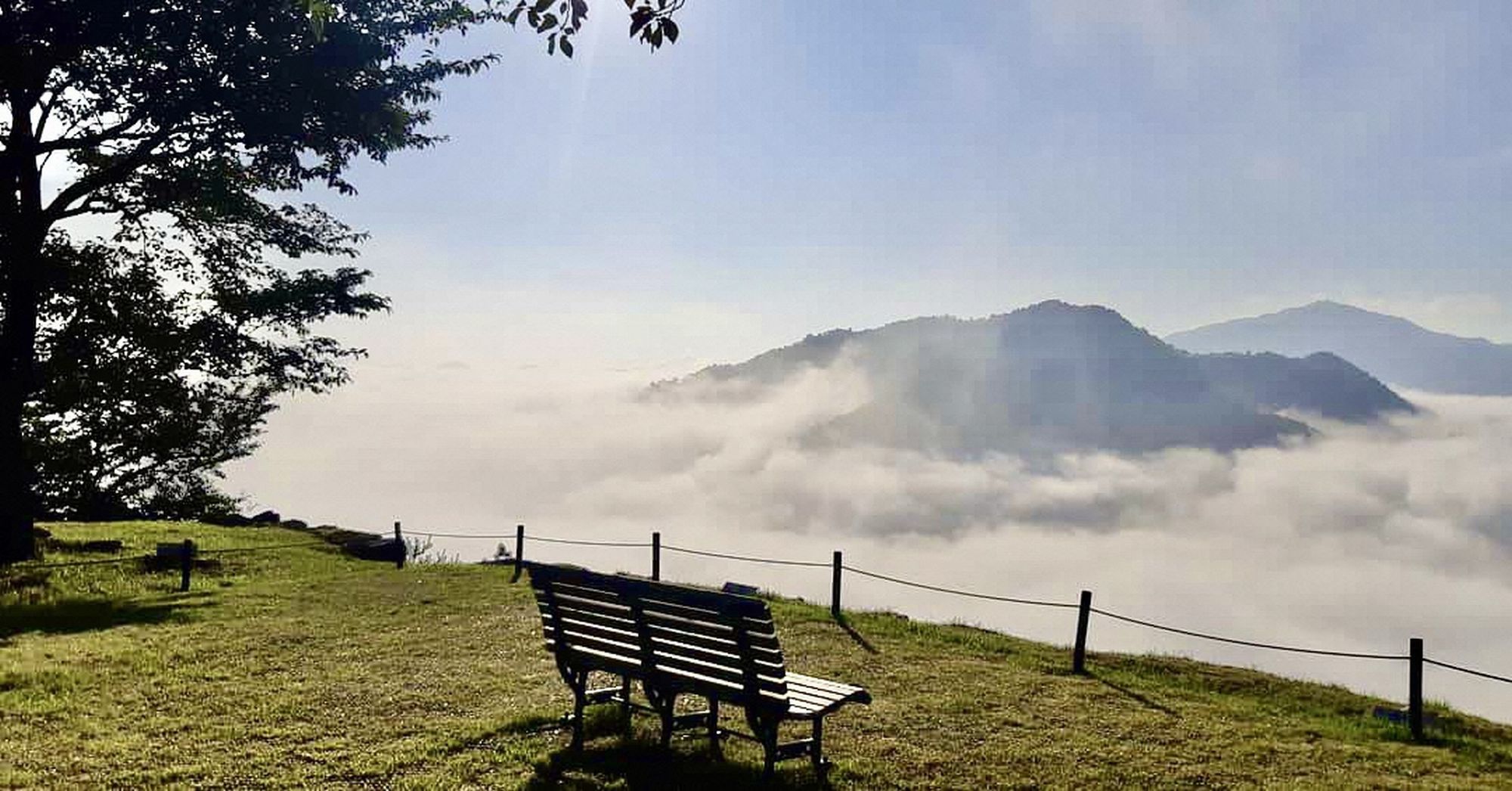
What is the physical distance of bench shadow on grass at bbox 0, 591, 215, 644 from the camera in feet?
45.7

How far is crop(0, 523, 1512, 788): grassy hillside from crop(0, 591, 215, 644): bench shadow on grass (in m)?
0.07

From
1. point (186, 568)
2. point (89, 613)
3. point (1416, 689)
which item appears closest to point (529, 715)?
point (1416, 689)

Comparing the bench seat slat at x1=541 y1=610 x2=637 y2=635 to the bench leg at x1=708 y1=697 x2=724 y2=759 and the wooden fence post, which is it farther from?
the wooden fence post

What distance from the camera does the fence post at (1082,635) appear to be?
12.3 m

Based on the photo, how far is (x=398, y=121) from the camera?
20.5 metres

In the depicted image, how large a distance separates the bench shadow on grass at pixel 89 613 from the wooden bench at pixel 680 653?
10162mm

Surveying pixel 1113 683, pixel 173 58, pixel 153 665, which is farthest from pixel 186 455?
pixel 1113 683

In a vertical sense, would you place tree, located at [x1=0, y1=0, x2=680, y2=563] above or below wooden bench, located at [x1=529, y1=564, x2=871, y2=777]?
above

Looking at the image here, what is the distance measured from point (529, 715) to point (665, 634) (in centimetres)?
241

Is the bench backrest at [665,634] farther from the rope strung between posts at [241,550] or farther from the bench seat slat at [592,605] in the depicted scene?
the rope strung between posts at [241,550]

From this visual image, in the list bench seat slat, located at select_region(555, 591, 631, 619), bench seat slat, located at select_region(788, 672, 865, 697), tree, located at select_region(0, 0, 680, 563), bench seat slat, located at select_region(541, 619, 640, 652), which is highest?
tree, located at select_region(0, 0, 680, 563)

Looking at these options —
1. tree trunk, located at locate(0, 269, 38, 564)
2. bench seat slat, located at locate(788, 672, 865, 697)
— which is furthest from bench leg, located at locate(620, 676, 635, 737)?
tree trunk, located at locate(0, 269, 38, 564)

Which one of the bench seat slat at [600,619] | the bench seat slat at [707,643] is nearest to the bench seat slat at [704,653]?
the bench seat slat at [707,643]

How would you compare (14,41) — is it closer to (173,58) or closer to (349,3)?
(173,58)
